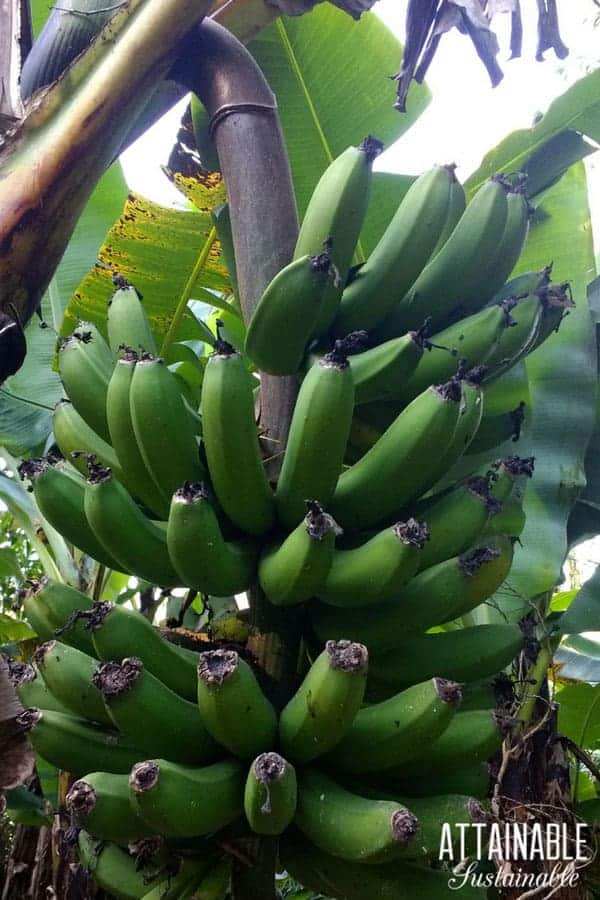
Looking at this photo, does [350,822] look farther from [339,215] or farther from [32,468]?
[339,215]

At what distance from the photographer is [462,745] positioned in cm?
98

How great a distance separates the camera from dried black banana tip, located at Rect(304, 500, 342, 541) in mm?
860

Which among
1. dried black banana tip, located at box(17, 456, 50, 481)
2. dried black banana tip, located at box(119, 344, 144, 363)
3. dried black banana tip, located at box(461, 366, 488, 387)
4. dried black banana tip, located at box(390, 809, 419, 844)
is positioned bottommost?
dried black banana tip, located at box(390, 809, 419, 844)

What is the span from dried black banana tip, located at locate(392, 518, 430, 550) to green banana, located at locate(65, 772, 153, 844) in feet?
1.44

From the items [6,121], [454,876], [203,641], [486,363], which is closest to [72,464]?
[203,641]

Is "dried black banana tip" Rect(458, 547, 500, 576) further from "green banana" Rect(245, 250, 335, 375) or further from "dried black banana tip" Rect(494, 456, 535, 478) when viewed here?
"green banana" Rect(245, 250, 335, 375)

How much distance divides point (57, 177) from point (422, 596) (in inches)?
29.3

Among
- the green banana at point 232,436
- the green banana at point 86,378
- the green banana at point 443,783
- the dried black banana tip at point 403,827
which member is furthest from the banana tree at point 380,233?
the dried black banana tip at point 403,827

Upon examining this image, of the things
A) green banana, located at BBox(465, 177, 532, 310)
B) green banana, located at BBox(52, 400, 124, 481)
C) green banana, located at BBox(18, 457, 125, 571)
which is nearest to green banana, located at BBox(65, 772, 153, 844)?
green banana, located at BBox(18, 457, 125, 571)

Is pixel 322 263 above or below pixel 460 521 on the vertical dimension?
above

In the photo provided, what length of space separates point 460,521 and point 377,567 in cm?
17

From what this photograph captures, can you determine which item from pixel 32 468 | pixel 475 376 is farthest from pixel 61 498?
pixel 475 376

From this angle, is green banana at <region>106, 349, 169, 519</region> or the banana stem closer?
green banana at <region>106, 349, 169, 519</region>

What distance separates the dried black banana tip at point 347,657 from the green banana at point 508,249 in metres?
0.61
